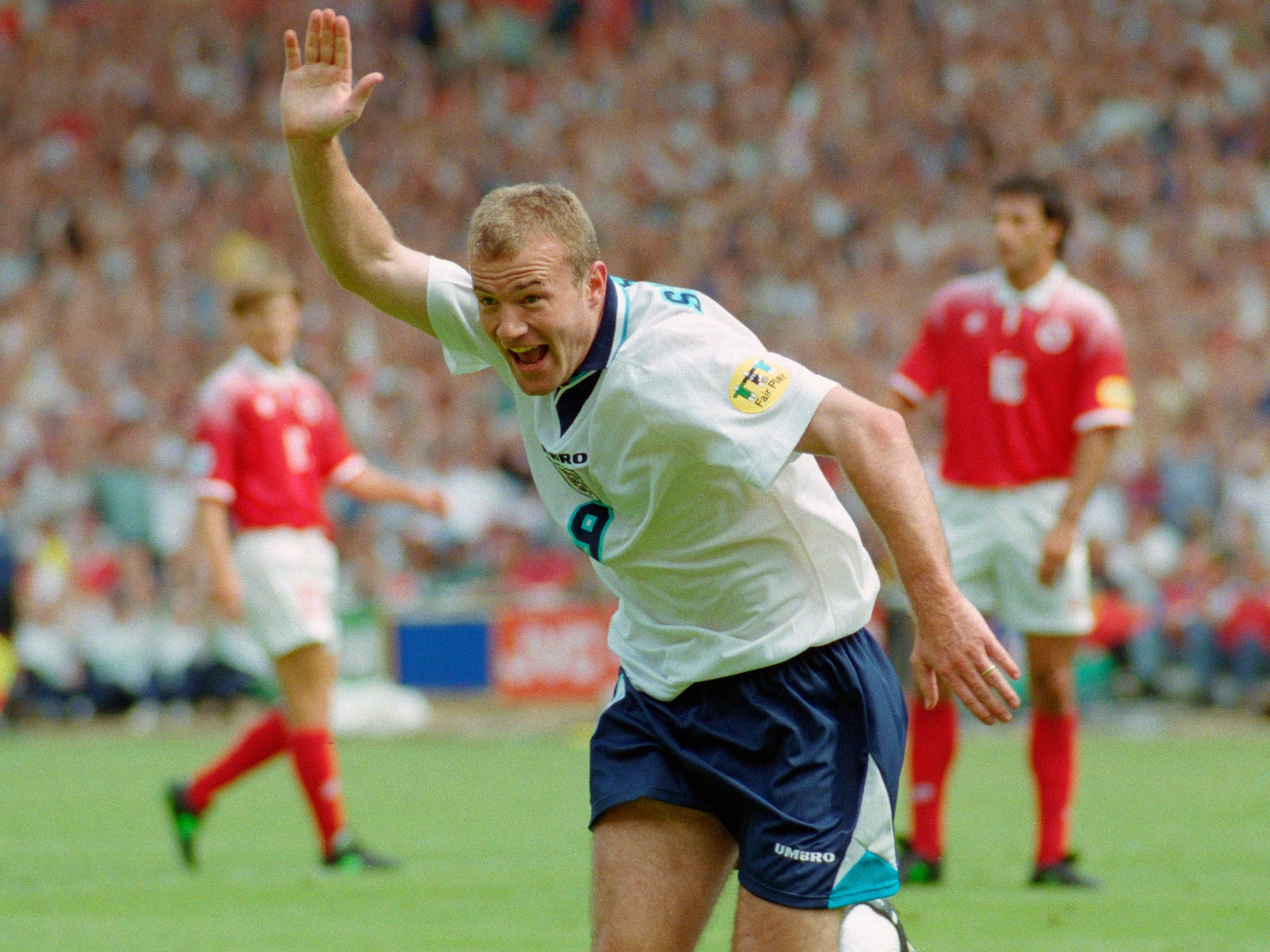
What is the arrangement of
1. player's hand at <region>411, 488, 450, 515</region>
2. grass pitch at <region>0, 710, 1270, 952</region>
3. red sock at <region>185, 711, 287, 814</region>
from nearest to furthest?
1. grass pitch at <region>0, 710, 1270, 952</region>
2. red sock at <region>185, 711, 287, 814</region>
3. player's hand at <region>411, 488, 450, 515</region>

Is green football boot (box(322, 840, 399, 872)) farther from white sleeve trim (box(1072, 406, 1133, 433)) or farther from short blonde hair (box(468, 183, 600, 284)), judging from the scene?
short blonde hair (box(468, 183, 600, 284))

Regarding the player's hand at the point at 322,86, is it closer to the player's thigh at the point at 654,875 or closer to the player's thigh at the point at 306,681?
the player's thigh at the point at 654,875

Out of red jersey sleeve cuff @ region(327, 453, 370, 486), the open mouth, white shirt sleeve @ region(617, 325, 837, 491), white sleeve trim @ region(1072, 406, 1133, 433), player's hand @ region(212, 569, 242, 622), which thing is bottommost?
player's hand @ region(212, 569, 242, 622)

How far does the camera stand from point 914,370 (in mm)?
7645

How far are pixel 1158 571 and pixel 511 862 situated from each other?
814 cm

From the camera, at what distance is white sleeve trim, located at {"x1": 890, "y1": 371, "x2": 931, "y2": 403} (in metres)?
7.61

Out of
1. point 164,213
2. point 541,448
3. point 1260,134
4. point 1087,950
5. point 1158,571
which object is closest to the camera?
point 541,448

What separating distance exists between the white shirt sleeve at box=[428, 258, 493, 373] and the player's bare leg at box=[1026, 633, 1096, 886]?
3.66 metres

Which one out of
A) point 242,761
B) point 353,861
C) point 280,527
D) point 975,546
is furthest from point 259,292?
point 975,546

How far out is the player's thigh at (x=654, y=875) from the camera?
3.99m

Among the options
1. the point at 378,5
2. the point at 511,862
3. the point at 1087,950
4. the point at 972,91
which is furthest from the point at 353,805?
the point at 378,5

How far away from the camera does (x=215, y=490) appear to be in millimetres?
7879

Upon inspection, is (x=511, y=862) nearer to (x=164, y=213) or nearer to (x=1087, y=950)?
(x=1087, y=950)

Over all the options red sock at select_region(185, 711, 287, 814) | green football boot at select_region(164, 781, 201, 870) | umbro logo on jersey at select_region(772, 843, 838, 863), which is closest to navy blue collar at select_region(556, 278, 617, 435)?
umbro logo on jersey at select_region(772, 843, 838, 863)
